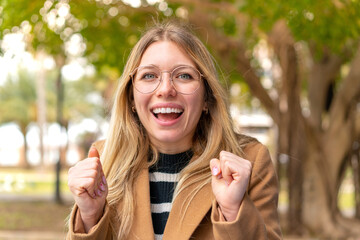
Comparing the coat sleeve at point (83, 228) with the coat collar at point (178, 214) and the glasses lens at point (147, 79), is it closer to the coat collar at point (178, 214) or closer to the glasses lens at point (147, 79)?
Result: the coat collar at point (178, 214)

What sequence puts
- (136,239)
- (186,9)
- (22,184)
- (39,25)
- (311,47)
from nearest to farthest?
(136,239), (39,25), (186,9), (311,47), (22,184)

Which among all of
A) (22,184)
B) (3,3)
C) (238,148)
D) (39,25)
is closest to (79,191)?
(238,148)

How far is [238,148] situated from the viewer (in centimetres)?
227

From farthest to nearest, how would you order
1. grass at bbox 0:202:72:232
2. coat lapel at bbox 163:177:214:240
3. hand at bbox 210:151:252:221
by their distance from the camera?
grass at bbox 0:202:72:232
coat lapel at bbox 163:177:214:240
hand at bbox 210:151:252:221

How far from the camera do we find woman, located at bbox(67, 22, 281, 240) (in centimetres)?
198

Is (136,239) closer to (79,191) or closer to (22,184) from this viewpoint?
(79,191)

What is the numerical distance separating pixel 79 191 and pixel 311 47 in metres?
9.19

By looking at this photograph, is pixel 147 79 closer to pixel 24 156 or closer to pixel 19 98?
pixel 19 98

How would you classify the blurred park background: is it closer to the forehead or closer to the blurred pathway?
the blurred pathway

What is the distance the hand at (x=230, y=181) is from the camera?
1891 millimetres

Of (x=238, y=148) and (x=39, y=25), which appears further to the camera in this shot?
(x=39, y=25)

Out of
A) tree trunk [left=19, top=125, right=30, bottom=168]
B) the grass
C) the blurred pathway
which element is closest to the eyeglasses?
the blurred pathway

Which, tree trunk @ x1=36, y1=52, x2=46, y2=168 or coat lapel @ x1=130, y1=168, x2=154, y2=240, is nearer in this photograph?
coat lapel @ x1=130, y1=168, x2=154, y2=240

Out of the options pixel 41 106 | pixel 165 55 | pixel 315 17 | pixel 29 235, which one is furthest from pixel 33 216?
pixel 41 106
